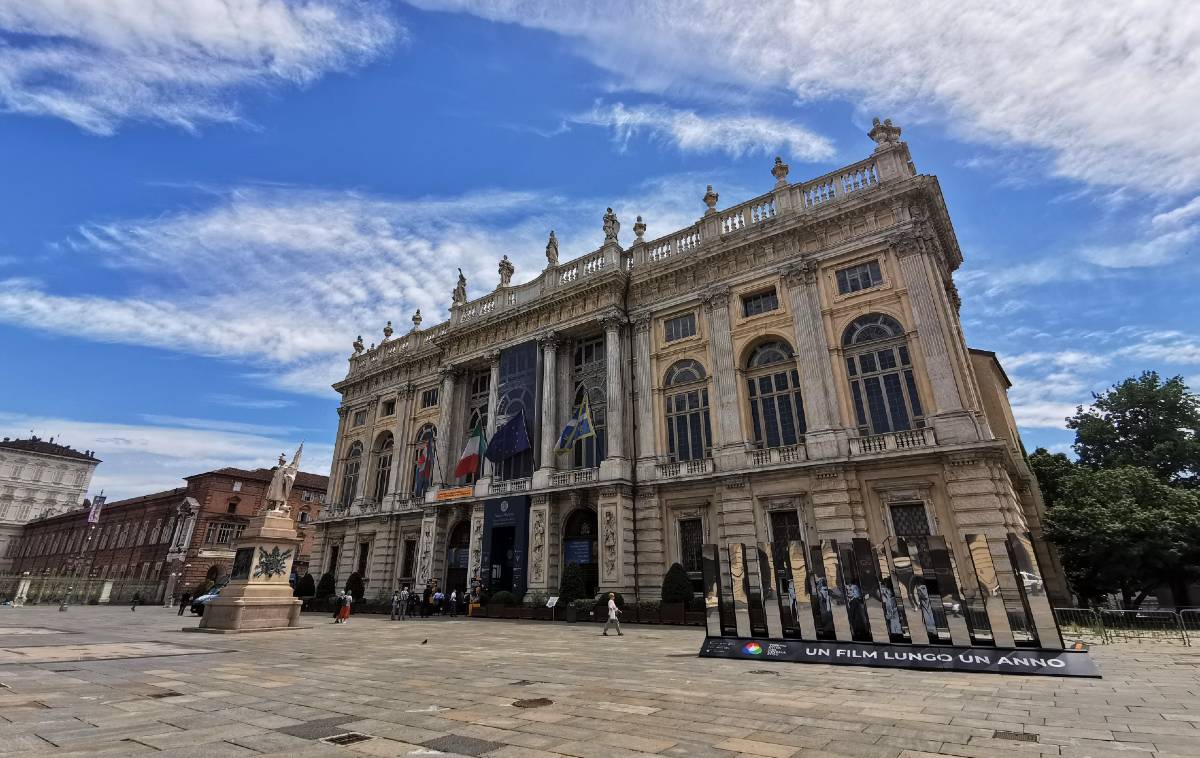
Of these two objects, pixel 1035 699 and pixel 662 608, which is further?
pixel 662 608

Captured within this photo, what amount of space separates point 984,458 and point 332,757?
1911 centimetres

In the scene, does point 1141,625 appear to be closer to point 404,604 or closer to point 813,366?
point 813,366

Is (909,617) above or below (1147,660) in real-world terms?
above

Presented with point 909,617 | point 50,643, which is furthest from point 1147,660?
point 50,643

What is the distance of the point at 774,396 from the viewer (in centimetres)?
2256

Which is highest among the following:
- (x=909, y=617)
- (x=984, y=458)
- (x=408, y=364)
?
(x=408, y=364)

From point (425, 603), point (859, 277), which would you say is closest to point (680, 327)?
point (859, 277)

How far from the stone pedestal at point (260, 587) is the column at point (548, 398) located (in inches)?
452

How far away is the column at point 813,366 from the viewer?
2011cm

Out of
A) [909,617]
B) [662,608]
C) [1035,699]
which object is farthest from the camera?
[662,608]

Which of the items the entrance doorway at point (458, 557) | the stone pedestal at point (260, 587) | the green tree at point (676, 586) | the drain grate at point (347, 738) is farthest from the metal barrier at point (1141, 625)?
the entrance doorway at point (458, 557)

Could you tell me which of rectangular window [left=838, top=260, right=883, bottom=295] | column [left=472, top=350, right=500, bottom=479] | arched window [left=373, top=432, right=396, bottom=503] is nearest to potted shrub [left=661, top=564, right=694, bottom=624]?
column [left=472, top=350, right=500, bottom=479]

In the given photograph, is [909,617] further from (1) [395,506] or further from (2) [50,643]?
(1) [395,506]

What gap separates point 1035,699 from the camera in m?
6.68
